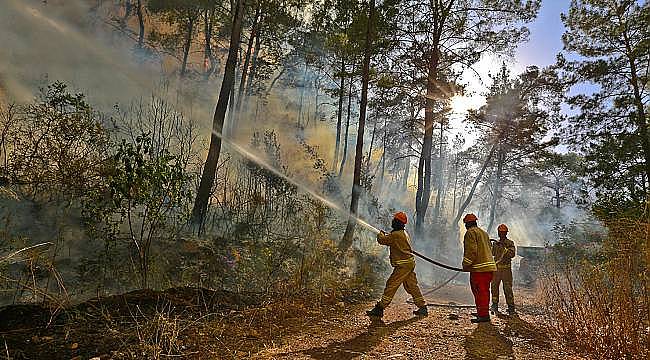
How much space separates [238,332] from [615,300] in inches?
171

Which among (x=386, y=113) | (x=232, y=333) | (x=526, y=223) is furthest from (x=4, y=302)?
(x=526, y=223)

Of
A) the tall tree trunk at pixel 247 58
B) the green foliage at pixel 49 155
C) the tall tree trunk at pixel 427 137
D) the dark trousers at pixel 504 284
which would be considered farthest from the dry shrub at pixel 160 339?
the tall tree trunk at pixel 247 58

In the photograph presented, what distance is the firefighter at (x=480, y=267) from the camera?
6.98 meters

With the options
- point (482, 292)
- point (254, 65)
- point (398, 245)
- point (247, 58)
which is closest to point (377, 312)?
point (398, 245)

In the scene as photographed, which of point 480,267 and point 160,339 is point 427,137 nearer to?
point 480,267

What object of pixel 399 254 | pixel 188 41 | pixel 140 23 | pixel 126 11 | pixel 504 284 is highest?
pixel 188 41

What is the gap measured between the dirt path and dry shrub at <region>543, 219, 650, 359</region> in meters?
0.39

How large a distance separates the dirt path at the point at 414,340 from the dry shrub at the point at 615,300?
385 mm

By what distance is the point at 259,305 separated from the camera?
20.4 feet

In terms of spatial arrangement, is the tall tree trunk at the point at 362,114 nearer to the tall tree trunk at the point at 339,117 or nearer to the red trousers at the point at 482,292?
the tall tree trunk at the point at 339,117

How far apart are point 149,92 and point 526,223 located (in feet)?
136

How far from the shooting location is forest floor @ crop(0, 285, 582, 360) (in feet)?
13.4

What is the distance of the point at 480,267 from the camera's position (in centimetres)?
703

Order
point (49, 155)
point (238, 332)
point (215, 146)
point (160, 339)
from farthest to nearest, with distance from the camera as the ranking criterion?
point (215, 146)
point (49, 155)
point (238, 332)
point (160, 339)
